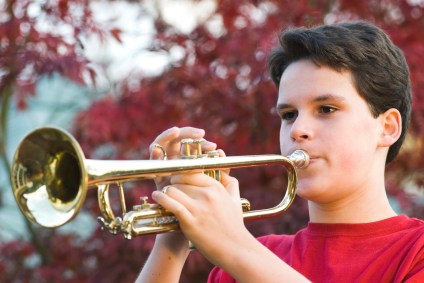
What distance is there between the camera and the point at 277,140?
3.56 m

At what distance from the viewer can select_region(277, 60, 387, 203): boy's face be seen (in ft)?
6.15

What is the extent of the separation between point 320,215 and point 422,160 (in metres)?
2.31

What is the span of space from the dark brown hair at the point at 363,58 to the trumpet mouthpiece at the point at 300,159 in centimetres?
34

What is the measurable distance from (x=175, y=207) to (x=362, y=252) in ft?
2.61

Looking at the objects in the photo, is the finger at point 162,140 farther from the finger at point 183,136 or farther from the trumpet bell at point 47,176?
the trumpet bell at point 47,176

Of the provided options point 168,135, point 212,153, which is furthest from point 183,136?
point 212,153

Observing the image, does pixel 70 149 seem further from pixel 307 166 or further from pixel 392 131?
pixel 392 131

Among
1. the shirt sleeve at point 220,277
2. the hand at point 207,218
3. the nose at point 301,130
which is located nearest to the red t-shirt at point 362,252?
the shirt sleeve at point 220,277

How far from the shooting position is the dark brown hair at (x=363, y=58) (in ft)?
6.50

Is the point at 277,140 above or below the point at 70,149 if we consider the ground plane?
below

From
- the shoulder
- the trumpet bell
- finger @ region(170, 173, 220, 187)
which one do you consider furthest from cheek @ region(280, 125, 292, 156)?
the trumpet bell

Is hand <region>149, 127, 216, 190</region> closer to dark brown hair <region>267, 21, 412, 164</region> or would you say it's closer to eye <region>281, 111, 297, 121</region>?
eye <region>281, 111, 297, 121</region>

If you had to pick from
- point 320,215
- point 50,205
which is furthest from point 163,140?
point 320,215

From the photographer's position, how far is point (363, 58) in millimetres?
2023
